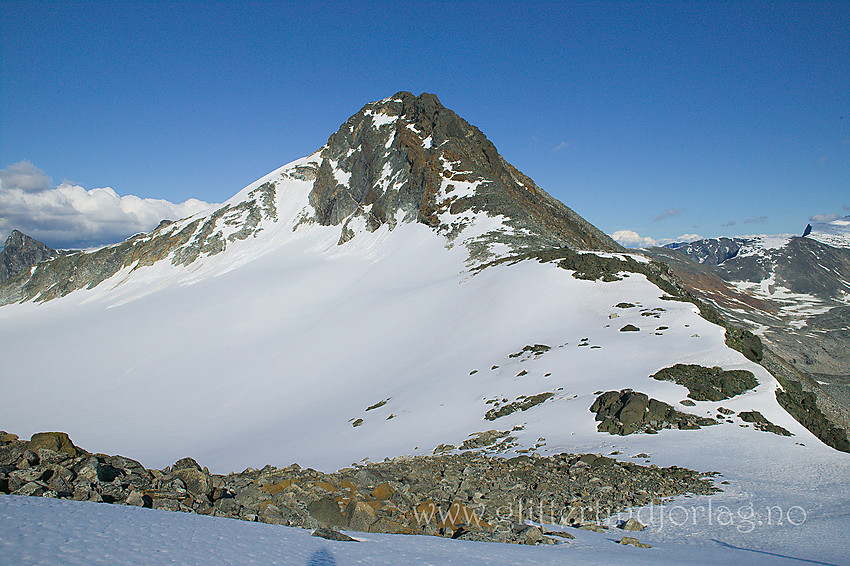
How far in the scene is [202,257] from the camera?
7500 cm

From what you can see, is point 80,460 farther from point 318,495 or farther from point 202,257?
point 202,257

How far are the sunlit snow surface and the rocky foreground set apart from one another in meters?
0.87

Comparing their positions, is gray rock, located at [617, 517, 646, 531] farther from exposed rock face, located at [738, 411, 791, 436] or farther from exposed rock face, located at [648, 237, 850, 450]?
exposed rock face, located at [648, 237, 850, 450]

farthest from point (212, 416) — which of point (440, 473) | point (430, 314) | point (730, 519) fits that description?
point (730, 519)

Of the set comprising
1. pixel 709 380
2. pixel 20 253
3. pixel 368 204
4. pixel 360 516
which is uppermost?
pixel 20 253

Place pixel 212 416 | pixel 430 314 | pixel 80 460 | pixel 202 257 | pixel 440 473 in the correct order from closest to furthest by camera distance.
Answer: pixel 80 460 < pixel 440 473 < pixel 212 416 < pixel 430 314 < pixel 202 257

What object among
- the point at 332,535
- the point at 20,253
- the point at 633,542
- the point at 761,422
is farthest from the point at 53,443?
the point at 20,253

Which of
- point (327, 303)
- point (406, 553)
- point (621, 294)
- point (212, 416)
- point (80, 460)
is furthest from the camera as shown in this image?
point (327, 303)

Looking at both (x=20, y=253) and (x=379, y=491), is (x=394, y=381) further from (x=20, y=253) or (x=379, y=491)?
(x=20, y=253)

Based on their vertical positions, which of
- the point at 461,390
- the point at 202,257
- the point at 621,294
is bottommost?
the point at 461,390

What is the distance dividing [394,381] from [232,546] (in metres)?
19.7

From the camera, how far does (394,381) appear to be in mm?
24219

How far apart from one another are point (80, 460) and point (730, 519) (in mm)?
10308

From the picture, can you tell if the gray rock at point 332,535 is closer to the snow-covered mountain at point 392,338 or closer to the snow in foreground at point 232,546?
the snow in foreground at point 232,546
